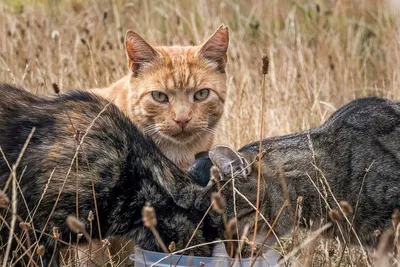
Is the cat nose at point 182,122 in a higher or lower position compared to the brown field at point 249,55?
lower

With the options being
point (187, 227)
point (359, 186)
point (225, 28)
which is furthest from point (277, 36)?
point (187, 227)

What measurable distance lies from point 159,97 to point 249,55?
2.82m

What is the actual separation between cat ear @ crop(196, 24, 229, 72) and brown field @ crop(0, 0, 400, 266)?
2.01 feet

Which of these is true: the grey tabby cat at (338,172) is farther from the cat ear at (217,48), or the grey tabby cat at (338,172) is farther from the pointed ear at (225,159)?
the cat ear at (217,48)

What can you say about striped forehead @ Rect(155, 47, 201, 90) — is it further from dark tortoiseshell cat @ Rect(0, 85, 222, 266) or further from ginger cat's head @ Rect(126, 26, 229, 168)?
dark tortoiseshell cat @ Rect(0, 85, 222, 266)

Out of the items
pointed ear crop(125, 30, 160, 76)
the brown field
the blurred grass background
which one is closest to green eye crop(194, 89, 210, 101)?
pointed ear crop(125, 30, 160, 76)

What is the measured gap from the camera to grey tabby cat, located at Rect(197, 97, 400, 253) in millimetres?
4645

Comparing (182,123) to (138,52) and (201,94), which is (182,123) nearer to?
(201,94)

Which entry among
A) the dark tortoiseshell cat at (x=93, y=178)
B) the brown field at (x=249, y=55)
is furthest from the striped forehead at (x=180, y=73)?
the dark tortoiseshell cat at (x=93, y=178)

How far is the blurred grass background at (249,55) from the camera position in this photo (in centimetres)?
703

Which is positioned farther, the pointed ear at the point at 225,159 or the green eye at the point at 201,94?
the green eye at the point at 201,94

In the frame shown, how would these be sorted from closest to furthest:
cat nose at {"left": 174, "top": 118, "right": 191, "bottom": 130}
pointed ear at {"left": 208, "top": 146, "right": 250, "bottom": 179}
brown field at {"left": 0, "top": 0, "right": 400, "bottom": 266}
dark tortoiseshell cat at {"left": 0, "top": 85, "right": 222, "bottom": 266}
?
dark tortoiseshell cat at {"left": 0, "top": 85, "right": 222, "bottom": 266}, pointed ear at {"left": 208, "top": 146, "right": 250, "bottom": 179}, cat nose at {"left": 174, "top": 118, "right": 191, "bottom": 130}, brown field at {"left": 0, "top": 0, "right": 400, "bottom": 266}

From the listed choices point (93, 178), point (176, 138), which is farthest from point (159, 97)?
point (93, 178)

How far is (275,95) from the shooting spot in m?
7.45
